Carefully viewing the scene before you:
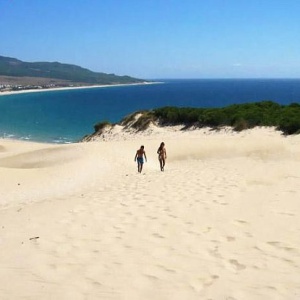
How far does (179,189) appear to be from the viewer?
10.6 m

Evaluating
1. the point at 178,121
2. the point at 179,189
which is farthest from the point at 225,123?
the point at 179,189

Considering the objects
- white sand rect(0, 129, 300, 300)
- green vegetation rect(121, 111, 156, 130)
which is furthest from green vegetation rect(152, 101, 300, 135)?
white sand rect(0, 129, 300, 300)

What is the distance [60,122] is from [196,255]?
66.0m

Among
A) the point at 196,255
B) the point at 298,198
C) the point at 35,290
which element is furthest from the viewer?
the point at 298,198

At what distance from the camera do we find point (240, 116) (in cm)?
3269

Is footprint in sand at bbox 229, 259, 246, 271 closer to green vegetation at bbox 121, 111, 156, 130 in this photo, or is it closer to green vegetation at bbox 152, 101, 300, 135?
green vegetation at bbox 152, 101, 300, 135

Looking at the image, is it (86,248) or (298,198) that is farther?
(298,198)

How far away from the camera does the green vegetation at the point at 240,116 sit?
29.4m

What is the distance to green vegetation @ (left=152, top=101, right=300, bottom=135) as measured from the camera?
96.5 feet

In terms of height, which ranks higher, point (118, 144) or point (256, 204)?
point (256, 204)

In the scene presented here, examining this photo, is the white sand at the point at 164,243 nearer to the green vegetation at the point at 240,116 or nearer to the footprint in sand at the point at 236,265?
the footprint in sand at the point at 236,265

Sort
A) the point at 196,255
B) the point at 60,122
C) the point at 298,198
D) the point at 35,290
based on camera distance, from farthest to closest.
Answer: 1. the point at 60,122
2. the point at 298,198
3. the point at 196,255
4. the point at 35,290

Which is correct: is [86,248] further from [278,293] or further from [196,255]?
[278,293]

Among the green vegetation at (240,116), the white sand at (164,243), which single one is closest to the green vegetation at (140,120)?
the green vegetation at (240,116)
